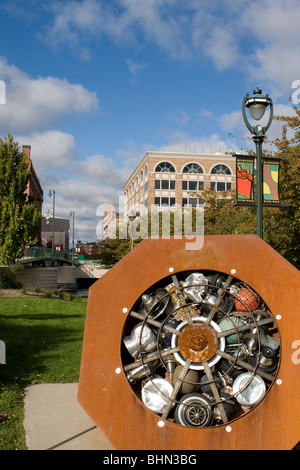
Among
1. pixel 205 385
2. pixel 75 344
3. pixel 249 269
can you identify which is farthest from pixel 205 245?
pixel 75 344

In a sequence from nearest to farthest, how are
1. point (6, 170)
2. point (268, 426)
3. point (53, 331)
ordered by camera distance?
1. point (268, 426)
2. point (53, 331)
3. point (6, 170)

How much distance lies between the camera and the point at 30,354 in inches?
321

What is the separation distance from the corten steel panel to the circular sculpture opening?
0.09 metres

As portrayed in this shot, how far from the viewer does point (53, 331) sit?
35.9ft

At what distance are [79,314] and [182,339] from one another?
1213cm

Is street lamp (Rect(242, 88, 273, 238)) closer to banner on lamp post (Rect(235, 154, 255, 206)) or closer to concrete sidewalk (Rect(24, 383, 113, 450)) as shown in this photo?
banner on lamp post (Rect(235, 154, 255, 206))

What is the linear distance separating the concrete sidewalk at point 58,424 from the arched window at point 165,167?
195ft

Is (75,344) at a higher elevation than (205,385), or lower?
lower

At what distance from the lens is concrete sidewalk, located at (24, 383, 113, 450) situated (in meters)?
3.93

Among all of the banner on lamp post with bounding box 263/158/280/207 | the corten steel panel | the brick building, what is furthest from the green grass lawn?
the brick building

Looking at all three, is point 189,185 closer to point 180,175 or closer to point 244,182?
point 180,175

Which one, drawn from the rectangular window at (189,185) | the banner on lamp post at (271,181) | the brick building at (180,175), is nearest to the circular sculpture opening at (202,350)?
the banner on lamp post at (271,181)

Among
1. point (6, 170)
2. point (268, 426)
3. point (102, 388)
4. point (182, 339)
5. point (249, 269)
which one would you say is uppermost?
point (6, 170)
